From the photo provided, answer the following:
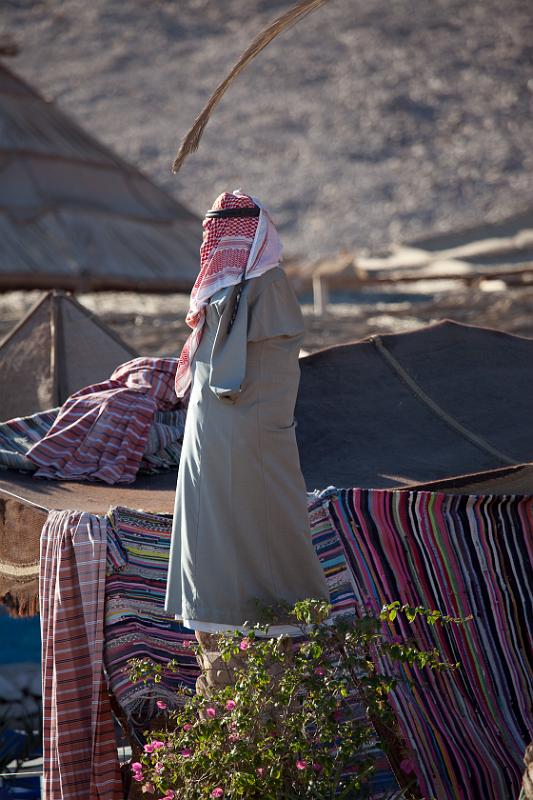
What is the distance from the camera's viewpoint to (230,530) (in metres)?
2.78

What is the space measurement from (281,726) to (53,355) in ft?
11.9

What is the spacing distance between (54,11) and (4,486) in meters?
55.7

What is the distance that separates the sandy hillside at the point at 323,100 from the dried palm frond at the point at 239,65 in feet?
105

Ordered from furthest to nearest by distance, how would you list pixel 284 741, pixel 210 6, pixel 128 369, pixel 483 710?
pixel 210 6, pixel 128 369, pixel 483 710, pixel 284 741

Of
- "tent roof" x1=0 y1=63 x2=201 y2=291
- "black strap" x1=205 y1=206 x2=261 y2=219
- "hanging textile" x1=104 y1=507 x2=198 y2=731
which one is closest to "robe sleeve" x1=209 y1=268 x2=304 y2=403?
"black strap" x1=205 y1=206 x2=261 y2=219

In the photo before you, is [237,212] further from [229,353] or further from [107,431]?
[107,431]

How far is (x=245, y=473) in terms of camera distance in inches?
110

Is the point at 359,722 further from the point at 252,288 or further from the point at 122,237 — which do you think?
the point at 122,237

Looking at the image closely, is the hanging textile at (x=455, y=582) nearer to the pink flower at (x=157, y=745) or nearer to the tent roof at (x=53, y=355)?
the pink flower at (x=157, y=745)

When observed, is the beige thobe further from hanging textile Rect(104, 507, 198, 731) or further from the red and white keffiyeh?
hanging textile Rect(104, 507, 198, 731)

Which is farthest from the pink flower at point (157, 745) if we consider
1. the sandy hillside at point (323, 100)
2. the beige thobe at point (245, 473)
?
the sandy hillside at point (323, 100)

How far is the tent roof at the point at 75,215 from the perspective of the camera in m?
12.9

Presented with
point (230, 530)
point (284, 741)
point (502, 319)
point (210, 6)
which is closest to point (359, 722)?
point (284, 741)

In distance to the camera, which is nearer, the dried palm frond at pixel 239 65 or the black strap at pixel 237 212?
the black strap at pixel 237 212
